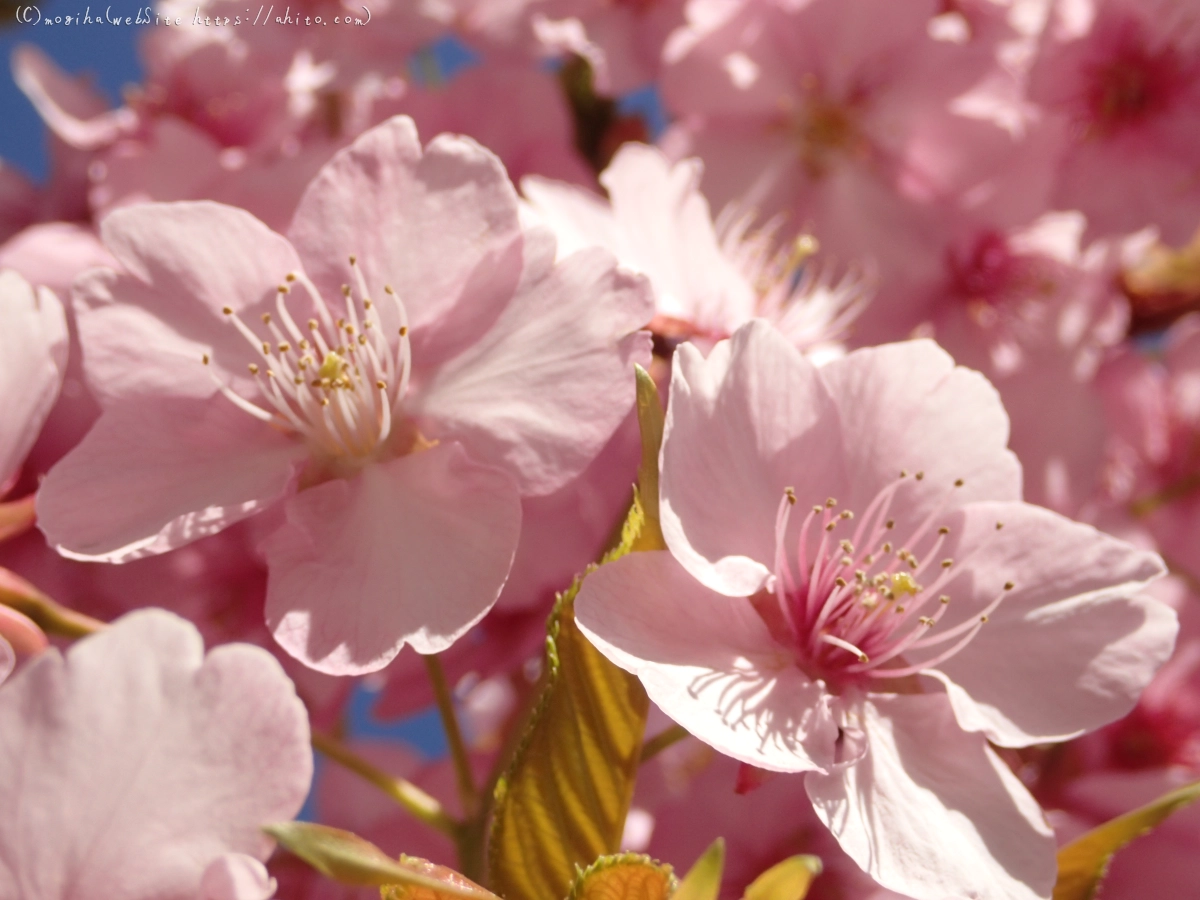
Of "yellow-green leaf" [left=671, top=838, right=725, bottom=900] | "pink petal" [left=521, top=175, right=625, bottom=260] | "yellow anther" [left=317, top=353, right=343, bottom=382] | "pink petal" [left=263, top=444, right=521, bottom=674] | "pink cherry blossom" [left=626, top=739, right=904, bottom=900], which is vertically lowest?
"pink cherry blossom" [left=626, top=739, right=904, bottom=900]

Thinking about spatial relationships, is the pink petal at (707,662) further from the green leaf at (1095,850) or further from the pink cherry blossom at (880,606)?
the green leaf at (1095,850)

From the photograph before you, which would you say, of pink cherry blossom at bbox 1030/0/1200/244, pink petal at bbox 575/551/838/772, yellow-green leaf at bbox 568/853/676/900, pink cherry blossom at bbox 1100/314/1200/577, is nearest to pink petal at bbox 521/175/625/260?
pink petal at bbox 575/551/838/772

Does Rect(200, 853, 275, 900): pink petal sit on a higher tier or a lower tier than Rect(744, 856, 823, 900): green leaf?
higher

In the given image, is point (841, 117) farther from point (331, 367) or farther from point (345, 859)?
point (345, 859)

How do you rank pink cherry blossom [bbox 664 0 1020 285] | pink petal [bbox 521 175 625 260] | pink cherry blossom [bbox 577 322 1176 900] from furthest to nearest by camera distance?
1. pink cherry blossom [bbox 664 0 1020 285]
2. pink petal [bbox 521 175 625 260]
3. pink cherry blossom [bbox 577 322 1176 900]

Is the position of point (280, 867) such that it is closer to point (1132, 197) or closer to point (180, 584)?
point (180, 584)

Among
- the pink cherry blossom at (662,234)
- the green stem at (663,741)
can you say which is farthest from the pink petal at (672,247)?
the green stem at (663,741)

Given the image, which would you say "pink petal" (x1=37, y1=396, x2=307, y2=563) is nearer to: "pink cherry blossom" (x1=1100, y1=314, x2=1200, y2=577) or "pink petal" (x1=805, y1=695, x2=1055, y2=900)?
"pink petal" (x1=805, y1=695, x2=1055, y2=900)

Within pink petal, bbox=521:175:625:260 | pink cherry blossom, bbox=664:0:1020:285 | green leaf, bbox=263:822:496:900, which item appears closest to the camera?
green leaf, bbox=263:822:496:900
